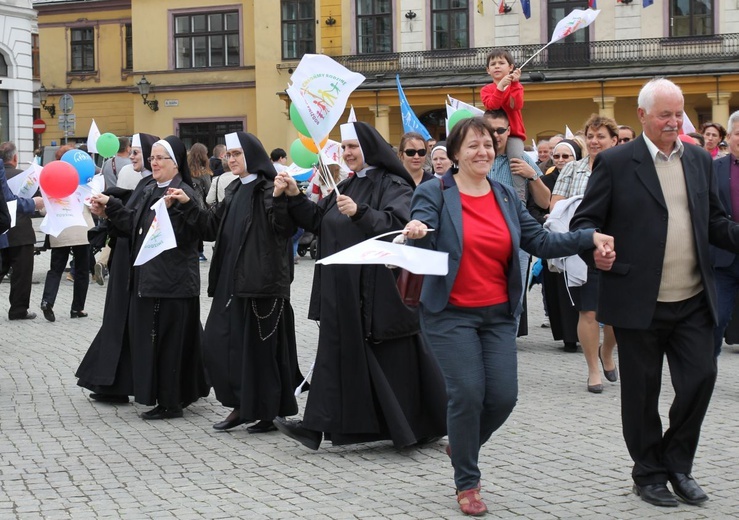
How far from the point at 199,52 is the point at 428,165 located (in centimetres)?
3217

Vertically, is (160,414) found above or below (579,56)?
below

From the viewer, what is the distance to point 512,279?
5.90 m

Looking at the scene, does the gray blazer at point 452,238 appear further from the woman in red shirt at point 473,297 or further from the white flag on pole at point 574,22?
the white flag on pole at point 574,22

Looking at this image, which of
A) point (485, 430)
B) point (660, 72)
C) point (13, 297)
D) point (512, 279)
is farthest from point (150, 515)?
point (660, 72)

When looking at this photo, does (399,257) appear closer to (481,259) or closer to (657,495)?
(481,259)

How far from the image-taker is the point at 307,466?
6941mm

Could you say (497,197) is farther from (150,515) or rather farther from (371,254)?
(150,515)

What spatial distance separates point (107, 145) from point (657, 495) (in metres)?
12.7

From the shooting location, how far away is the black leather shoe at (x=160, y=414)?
332 inches

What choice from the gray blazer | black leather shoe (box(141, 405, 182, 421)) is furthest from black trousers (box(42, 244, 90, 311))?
the gray blazer

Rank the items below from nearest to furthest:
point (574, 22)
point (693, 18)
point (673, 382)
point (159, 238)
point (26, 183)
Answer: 1. point (673, 382)
2. point (159, 238)
3. point (574, 22)
4. point (26, 183)
5. point (693, 18)

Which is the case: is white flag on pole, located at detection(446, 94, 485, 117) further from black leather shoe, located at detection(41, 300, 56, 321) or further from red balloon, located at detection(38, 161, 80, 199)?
black leather shoe, located at detection(41, 300, 56, 321)

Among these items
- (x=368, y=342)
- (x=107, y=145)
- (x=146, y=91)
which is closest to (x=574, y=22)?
(x=368, y=342)

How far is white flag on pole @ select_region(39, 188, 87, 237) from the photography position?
10906 millimetres
